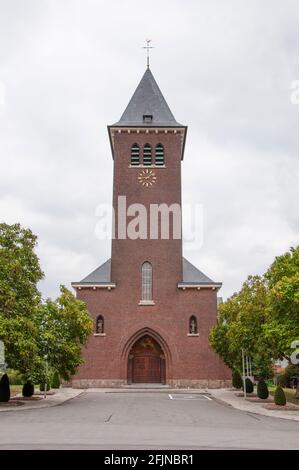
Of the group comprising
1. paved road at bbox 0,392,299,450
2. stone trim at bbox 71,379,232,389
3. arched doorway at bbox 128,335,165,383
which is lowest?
paved road at bbox 0,392,299,450

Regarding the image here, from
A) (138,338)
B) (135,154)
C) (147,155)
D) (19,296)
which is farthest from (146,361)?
(19,296)

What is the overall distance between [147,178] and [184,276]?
8.49m

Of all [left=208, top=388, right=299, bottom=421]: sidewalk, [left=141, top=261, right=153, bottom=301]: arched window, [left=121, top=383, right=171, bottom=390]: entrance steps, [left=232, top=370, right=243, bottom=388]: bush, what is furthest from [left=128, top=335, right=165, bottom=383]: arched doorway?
[left=208, top=388, right=299, bottom=421]: sidewalk

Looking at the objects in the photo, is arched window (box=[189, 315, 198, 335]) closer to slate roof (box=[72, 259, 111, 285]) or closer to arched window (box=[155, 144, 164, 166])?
slate roof (box=[72, 259, 111, 285])

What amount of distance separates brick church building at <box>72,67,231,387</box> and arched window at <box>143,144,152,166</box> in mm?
82

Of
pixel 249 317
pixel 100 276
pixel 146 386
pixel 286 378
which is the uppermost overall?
pixel 100 276

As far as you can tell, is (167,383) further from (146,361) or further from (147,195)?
(147,195)

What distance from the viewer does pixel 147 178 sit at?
45.2 m

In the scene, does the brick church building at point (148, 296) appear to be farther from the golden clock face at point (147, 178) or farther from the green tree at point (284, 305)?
the green tree at point (284, 305)

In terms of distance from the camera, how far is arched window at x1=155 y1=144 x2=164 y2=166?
1801 inches
